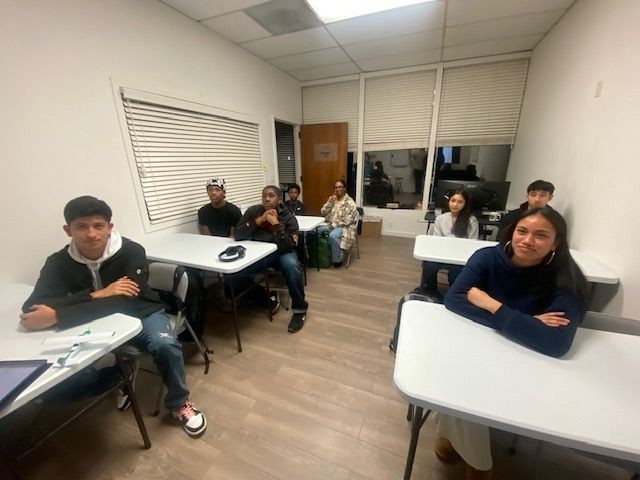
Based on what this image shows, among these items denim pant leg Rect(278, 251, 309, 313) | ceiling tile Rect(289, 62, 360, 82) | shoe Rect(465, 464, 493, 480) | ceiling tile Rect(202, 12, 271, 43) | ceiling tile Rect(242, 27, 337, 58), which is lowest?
shoe Rect(465, 464, 493, 480)

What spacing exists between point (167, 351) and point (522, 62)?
17.4ft

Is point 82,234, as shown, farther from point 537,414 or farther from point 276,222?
point 537,414

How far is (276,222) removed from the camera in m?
2.41

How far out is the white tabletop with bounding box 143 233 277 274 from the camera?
179 centimetres

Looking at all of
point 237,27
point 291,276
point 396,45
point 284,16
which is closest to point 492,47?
point 396,45

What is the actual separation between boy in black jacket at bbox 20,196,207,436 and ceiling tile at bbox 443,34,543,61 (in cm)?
428

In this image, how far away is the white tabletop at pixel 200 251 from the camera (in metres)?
1.79

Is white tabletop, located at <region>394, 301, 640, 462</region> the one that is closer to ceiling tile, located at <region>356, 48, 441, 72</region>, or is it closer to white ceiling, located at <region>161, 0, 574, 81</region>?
white ceiling, located at <region>161, 0, 574, 81</region>

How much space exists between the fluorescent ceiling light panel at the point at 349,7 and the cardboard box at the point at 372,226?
303cm

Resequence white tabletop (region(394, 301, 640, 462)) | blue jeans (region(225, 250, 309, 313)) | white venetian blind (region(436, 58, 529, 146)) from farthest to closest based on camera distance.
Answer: white venetian blind (region(436, 58, 529, 146)), blue jeans (region(225, 250, 309, 313)), white tabletop (region(394, 301, 640, 462))

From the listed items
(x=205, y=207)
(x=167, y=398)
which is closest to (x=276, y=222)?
(x=205, y=207)

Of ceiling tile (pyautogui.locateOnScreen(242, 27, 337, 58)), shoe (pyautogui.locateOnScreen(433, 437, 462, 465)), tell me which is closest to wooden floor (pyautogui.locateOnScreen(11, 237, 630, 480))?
shoe (pyautogui.locateOnScreen(433, 437, 462, 465))

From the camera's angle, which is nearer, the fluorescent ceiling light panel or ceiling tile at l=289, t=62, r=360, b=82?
the fluorescent ceiling light panel

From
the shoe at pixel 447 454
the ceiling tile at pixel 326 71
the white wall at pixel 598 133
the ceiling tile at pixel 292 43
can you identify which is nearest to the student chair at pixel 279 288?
the shoe at pixel 447 454
